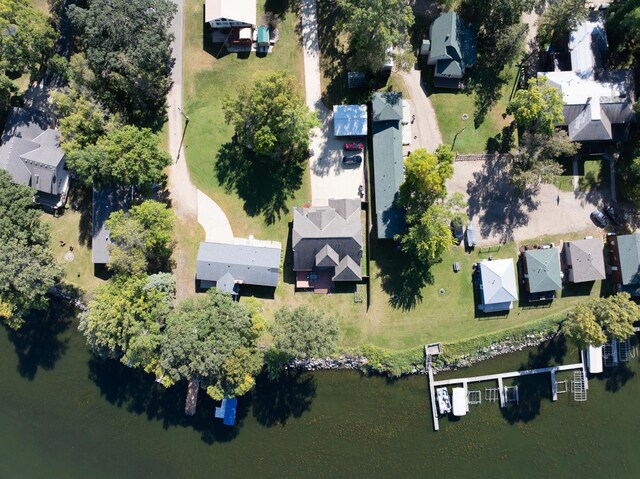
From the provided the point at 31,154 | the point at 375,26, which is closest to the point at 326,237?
the point at 375,26

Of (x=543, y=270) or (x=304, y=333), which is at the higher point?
(x=543, y=270)

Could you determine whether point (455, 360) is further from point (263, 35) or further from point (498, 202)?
point (263, 35)

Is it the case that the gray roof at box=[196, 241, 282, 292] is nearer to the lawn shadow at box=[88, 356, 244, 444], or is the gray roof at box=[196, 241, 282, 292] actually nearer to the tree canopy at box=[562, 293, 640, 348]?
the lawn shadow at box=[88, 356, 244, 444]

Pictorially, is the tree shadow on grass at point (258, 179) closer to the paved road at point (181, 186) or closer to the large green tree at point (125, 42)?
the paved road at point (181, 186)

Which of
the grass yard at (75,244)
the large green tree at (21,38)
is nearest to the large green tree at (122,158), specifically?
the grass yard at (75,244)

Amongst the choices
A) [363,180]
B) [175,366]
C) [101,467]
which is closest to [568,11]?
[363,180]

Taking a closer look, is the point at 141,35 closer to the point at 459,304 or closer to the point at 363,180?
the point at 363,180

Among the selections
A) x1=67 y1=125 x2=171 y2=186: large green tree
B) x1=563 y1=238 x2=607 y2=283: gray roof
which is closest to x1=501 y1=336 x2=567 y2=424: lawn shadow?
x1=563 y1=238 x2=607 y2=283: gray roof
